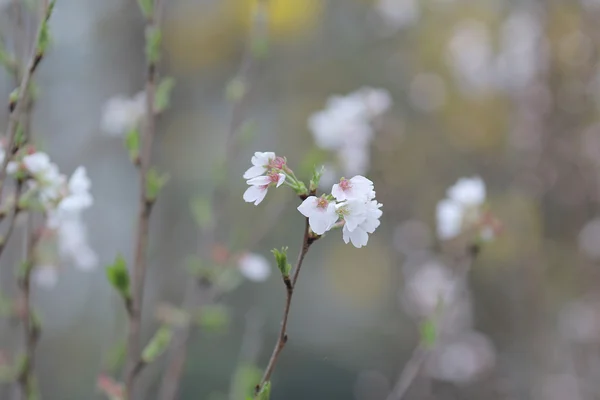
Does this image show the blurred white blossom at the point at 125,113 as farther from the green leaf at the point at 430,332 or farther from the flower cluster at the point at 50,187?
the green leaf at the point at 430,332

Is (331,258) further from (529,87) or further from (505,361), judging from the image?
(529,87)

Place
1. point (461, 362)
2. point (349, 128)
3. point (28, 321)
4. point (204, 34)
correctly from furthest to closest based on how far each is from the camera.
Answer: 1. point (204, 34)
2. point (461, 362)
3. point (349, 128)
4. point (28, 321)

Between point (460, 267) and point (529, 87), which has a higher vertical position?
point (529, 87)

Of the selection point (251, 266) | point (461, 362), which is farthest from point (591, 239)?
point (251, 266)

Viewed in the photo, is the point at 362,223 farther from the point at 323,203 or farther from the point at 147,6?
the point at 147,6

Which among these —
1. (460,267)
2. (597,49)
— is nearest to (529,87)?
(597,49)

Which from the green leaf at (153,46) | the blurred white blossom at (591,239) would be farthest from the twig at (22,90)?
the blurred white blossom at (591,239)
